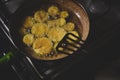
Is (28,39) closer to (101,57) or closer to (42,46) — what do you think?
(42,46)

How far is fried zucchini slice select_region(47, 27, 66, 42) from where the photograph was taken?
1.31 m

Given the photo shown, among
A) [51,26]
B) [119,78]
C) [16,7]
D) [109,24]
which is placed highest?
[16,7]

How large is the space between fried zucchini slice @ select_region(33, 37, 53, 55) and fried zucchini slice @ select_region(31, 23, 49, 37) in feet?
0.10

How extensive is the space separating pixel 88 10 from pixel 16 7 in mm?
365

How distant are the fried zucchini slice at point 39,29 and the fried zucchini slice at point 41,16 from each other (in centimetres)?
4

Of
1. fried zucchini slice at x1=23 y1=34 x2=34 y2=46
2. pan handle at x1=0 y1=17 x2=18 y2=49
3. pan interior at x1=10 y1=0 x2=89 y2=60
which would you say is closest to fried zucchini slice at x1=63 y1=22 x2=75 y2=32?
pan interior at x1=10 y1=0 x2=89 y2=60

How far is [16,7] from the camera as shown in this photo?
1415 millimetres

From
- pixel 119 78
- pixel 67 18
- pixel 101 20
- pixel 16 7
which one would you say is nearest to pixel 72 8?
pixel 67 18

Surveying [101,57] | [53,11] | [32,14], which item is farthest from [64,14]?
[101,57]

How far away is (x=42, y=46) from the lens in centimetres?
129

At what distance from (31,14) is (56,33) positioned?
0.19m

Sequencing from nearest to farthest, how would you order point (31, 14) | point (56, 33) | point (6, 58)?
point (6, 58) < point (56, 33) < point (31, 14)

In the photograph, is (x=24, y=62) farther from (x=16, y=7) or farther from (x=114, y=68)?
(x=114, y=68)

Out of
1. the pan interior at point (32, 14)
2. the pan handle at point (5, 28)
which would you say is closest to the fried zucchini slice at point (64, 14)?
the pan interior at point (32, 14)
